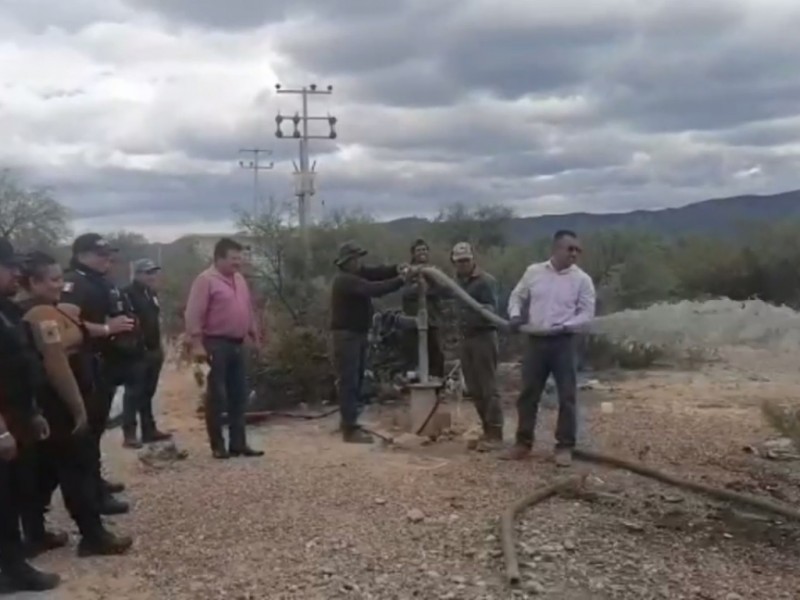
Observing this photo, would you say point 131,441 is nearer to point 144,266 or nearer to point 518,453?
point 144,266

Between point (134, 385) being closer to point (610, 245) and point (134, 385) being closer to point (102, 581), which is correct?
point (102, 581)

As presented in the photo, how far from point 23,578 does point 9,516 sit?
1.01 feet

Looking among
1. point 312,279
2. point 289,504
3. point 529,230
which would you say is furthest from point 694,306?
point 289,504

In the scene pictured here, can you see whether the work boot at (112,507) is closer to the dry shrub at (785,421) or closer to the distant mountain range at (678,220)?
the dry shrub at (785,421)

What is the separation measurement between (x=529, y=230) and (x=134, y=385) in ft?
86.6

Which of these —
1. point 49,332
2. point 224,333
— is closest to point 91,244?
point 49,332

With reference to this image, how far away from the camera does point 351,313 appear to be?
1003 cm

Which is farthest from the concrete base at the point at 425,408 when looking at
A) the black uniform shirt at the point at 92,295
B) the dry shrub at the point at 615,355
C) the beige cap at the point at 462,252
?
the dry shrub at the point at 615,355

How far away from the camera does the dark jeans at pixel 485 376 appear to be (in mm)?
9703

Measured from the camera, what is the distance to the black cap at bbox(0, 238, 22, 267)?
5.96 m

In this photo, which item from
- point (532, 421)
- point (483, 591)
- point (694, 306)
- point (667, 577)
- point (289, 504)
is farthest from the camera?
point (694, 306)

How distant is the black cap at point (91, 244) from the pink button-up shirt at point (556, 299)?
3070 millimetres

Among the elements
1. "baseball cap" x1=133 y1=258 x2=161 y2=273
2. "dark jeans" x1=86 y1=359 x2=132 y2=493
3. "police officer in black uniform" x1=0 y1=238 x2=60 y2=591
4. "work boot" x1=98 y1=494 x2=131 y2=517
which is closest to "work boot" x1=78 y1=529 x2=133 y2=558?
"dark jeans" x1=86 y1=359 x2=132 y2=493

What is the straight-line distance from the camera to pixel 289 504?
762 centimetres
